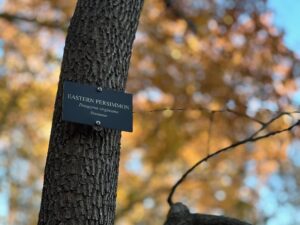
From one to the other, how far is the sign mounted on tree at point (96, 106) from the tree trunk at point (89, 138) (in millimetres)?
44

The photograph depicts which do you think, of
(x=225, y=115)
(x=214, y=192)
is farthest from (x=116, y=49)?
(x=214, y=192)

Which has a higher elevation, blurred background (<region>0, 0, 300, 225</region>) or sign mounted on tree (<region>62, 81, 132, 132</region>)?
blurred background (<region>0, 0, 300, 225</region>)

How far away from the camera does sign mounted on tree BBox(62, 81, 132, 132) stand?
219 centimetres

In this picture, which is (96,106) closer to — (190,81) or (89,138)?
(89,138)

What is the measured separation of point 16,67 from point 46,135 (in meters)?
2.59

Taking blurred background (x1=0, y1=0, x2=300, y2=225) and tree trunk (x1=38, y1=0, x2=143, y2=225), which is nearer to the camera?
tree trunk (x1=38, y1=0, x2=143, y2=225)

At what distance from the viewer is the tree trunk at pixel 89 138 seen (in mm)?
2111

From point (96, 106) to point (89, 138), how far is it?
0.14 meters

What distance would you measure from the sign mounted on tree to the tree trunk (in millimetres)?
44

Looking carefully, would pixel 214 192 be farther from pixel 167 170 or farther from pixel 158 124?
pixel 158 124

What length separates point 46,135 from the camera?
11.7 m

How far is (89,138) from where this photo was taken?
7.23ft

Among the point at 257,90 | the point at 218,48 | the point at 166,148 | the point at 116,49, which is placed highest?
the point at 218,48

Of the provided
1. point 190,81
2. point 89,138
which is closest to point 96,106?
point 89,138
